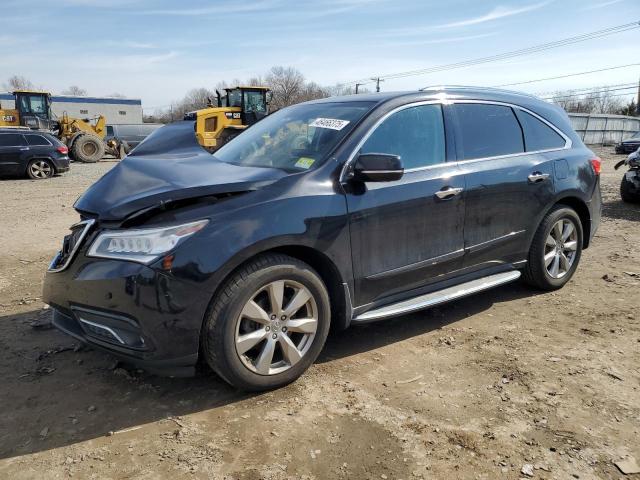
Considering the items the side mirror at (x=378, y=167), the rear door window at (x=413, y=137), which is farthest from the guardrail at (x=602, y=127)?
the side mirror at (x=378, y=167)

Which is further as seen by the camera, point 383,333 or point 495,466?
point 383,333

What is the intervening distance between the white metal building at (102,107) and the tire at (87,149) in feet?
113

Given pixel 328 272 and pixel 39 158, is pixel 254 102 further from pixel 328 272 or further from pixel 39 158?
pixel 328 272

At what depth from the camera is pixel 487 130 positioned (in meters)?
4.22

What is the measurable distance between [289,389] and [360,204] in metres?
1.24

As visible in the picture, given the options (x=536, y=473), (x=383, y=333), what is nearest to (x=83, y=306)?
(x=383, y=333)

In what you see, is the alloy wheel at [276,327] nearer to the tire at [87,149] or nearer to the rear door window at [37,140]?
the rear door window at [37,140]

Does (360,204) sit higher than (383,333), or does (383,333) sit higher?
(360,204)

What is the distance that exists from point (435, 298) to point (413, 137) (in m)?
1.17

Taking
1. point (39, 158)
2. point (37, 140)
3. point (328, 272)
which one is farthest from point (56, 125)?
point (328, 272)

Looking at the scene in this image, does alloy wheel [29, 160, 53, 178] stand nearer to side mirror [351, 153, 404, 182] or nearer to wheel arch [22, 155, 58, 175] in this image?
wheel arch [22, 155, 58, 175]

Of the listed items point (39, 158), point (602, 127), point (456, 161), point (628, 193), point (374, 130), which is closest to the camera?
point (374, 130)

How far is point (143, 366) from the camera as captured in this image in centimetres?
284

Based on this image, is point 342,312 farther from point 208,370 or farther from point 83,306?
point 83,306
